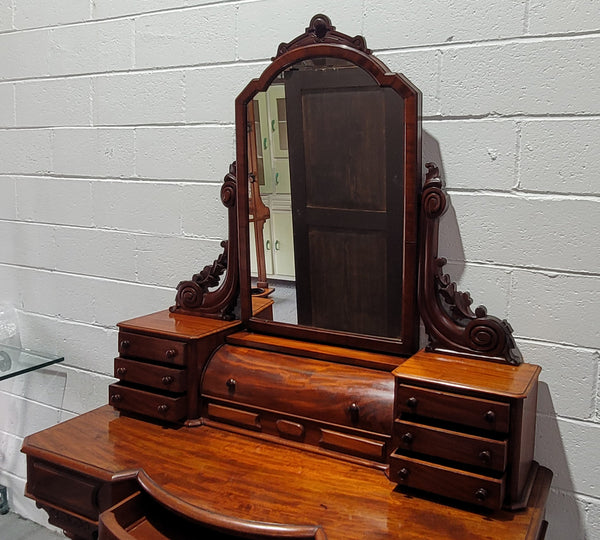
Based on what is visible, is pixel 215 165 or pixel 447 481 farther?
pixel 215 165

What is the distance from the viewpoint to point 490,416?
1.30 metres

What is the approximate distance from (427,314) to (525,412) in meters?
0.32

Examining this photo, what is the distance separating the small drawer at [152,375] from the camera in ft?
5.59

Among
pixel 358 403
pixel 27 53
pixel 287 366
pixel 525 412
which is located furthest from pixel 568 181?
pixel 27 53

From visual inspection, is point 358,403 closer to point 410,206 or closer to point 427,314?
point 427,314

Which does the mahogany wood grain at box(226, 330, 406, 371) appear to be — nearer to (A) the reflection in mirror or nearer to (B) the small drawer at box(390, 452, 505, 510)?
(A) the reflection in mirror

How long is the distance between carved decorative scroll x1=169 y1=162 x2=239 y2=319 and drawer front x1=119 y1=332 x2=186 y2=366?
0.61 feet

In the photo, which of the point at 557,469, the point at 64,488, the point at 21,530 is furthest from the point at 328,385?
the point at 21,530

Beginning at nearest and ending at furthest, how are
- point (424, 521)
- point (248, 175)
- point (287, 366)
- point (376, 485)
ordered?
1. point (424, 521)
2. point (376, 485)
3. point (287, 366)
4. point (248, 175)

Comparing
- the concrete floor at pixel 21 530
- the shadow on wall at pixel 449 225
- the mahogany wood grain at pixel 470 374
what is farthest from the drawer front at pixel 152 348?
the concrete floor at pixel 21 530

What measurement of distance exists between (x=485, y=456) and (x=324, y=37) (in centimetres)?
100

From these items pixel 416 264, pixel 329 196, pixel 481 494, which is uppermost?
pixel 329 196

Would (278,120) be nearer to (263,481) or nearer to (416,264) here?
(416,264)

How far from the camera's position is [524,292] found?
60.1 inches
